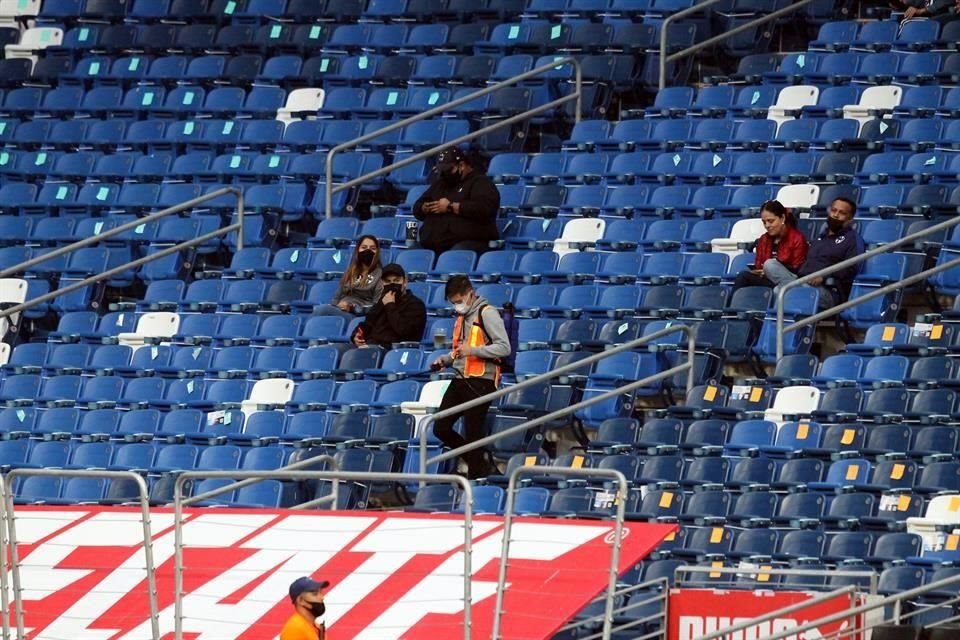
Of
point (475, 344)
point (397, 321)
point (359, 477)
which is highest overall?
point (397, 321)

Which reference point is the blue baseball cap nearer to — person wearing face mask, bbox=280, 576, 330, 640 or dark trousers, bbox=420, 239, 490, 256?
person wearing face mask, bbox=280, 576, 330, 640

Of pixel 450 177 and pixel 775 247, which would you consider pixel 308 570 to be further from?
pixel 450 177

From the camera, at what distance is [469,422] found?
50.3 ft

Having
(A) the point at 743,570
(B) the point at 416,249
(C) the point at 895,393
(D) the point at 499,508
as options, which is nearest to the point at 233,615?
(A) the point at 743,570

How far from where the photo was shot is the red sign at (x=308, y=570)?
9969 mm

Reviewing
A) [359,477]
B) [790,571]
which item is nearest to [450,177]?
[790,571]

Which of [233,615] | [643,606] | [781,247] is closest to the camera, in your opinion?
[233,615]

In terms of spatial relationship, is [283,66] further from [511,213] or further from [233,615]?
[233,615]

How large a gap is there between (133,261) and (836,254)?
6768mm

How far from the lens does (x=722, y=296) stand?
1627 centimetres

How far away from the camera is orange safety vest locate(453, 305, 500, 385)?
15406mm

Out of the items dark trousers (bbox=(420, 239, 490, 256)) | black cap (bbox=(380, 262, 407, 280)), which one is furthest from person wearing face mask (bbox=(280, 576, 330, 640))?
dark trousers (bbox=(420, 239, 490, 256))

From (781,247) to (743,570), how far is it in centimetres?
486

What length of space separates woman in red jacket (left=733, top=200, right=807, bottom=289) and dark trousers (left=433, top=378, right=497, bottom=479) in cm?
224
